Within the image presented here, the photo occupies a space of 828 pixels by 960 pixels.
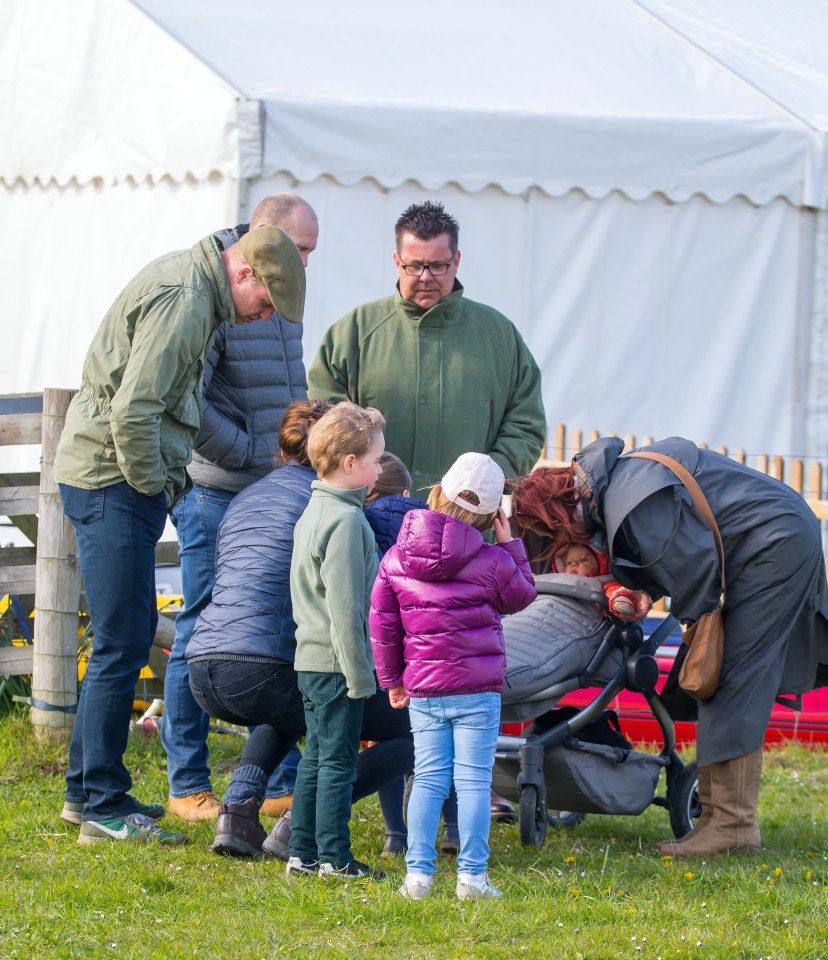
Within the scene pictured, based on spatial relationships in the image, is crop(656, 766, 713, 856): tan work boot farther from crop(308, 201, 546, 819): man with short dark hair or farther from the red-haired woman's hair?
the red-haired woman's hair

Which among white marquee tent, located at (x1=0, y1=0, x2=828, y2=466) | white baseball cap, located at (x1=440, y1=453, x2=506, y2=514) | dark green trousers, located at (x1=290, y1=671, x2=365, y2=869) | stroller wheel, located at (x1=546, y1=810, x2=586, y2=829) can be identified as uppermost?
white marquee tent, located at (x1=0, y1=0, x2=828, y2=466)

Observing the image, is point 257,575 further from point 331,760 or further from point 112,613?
point 331,760

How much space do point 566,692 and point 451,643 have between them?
0.90m

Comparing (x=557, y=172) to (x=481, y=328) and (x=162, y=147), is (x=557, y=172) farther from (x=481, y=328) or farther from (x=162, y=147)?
(x=481, y=328)

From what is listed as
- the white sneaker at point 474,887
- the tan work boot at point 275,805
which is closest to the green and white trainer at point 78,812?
the tan work boot at point 275,805

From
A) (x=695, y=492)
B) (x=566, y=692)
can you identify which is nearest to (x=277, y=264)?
(x=695, y=492)

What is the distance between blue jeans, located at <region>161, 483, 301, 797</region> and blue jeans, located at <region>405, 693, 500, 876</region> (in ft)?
3.66

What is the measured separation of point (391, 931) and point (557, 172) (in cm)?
656

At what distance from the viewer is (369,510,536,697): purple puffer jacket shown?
404 centimetres

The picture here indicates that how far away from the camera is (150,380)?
13.9ft

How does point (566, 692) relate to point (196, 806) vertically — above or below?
above

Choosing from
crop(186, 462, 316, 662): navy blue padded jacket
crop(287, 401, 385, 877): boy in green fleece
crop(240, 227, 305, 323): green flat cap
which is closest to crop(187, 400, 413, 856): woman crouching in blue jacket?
crop(186, 462, 316, 662): navy blue padded jacket

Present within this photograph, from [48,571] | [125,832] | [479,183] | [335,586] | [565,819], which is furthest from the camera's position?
[479,183]

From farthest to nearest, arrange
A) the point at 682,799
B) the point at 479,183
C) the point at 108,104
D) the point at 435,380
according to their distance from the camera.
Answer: the point at 108,104, the point at 479,183, the point at 435,380, the point at 682,799
